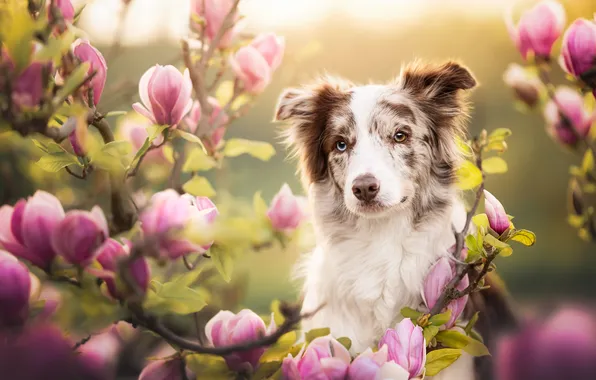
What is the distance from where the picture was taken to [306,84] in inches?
60.6

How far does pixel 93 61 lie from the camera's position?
77 cm

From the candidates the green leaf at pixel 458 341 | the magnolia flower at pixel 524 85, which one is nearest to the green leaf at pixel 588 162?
the magnolia flower at pixel 524 85

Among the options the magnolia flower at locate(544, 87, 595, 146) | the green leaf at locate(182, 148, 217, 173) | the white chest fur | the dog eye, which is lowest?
the white chest fur

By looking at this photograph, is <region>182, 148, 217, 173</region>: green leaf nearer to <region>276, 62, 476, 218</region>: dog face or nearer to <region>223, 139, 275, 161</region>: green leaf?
<region>223, 139, 275, 161</region>: green leaf

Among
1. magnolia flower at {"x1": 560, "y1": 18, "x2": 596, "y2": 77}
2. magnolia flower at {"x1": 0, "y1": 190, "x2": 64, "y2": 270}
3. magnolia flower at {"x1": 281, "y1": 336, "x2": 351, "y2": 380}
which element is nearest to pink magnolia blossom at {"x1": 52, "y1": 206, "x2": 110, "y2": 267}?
magnolia flower at {"x1": 0, "y1": 190, "x2": 64, "y2": 270}

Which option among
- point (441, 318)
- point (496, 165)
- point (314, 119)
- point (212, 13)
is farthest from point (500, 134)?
point (314, 119)

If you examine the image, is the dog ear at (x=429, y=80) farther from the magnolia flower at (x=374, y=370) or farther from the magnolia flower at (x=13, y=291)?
the magnolia flower at (x=13, y=291)

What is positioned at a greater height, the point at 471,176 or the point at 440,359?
the point at 471,176

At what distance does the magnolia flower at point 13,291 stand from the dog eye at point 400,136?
0.89 metres

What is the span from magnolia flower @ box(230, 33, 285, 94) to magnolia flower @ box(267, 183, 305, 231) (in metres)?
0.20

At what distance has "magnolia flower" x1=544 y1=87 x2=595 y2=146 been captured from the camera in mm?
1076

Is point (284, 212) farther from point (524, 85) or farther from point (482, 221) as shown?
point (524, 85)

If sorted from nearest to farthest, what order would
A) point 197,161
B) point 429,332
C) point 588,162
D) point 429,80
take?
point 429,332
point 197,161
point 588,162
point 429,80

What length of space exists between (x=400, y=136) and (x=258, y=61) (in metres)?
0.42
